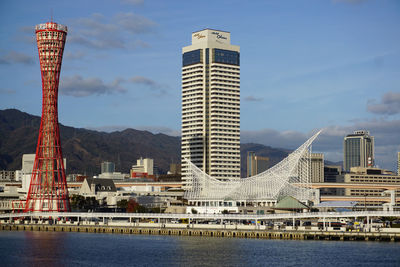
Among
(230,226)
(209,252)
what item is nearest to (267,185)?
(230,226)

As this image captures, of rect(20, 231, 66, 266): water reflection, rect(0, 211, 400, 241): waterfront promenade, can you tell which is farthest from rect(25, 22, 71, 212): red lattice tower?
rect(20, 231, 66, 266): water reflection

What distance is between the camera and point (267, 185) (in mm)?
153375

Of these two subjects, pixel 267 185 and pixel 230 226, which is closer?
pixel 230 226

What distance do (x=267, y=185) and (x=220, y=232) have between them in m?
47.6

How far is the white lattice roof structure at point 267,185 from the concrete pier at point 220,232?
38615mm

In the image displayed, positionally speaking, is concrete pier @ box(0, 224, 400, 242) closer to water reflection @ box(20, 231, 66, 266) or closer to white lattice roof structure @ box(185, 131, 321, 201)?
water reflection @ box(20, 231, 66, 266)

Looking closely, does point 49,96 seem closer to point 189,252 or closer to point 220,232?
point 220,232

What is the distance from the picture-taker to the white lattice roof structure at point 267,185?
147 m

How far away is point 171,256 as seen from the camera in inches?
3196

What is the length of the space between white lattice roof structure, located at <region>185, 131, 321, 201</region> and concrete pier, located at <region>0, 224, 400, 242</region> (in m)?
38.6

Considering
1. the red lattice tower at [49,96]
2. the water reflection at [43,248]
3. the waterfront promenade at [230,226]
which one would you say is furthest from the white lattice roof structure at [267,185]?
the water reflection at [43,248]

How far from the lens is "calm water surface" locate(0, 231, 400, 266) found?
7538 cm

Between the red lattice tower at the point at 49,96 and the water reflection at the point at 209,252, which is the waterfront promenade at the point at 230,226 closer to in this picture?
the water reflection at the point at 209,252

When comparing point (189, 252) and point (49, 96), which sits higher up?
point (49, 96)
